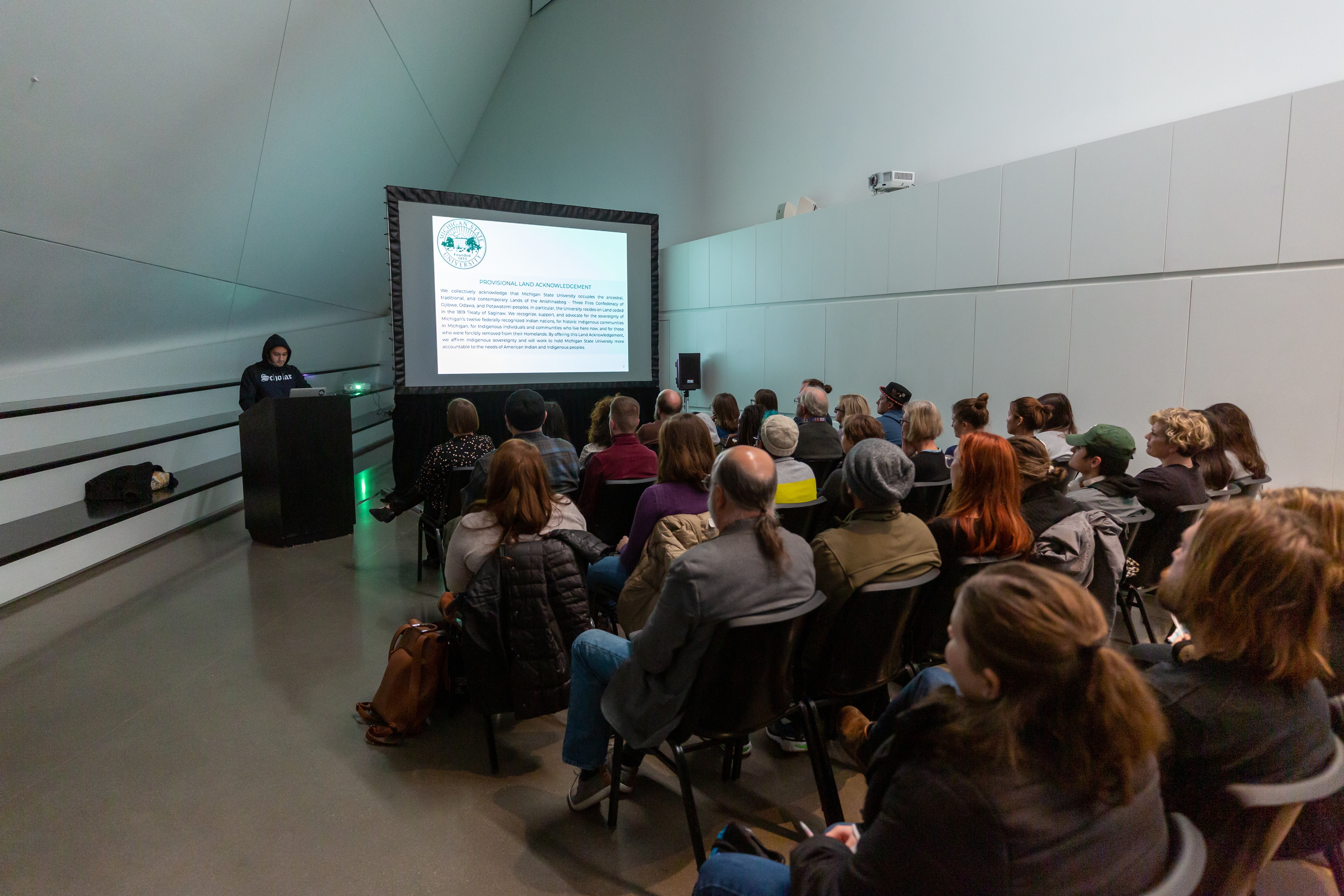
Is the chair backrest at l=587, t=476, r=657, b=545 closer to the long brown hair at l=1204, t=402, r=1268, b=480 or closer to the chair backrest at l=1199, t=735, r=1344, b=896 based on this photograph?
the chair backrest at l=1199, t=735, r=1344, b=896

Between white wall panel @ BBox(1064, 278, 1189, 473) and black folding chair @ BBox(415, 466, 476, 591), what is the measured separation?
3.70 meters

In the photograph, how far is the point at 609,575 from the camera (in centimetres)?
277

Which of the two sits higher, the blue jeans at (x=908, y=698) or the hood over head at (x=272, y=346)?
the hood over head at (x=272, y=346)

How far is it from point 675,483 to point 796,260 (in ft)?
15.9

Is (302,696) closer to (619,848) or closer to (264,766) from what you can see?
(264,766)

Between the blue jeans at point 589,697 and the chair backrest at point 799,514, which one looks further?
the chair backrest at point 799,514

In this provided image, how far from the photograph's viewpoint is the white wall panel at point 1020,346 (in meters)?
4.62

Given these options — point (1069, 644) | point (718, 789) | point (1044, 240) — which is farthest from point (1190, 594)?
point (1044, 240)

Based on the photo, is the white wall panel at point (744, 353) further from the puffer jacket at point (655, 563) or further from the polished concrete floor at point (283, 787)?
the puffer jacket at point (655, 563)

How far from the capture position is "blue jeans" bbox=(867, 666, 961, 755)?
1417mm

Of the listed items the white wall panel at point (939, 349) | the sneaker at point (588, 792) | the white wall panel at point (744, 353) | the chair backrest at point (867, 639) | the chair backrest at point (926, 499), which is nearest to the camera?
the chair backrest at point (867, 639)

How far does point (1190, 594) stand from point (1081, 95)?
4861mm

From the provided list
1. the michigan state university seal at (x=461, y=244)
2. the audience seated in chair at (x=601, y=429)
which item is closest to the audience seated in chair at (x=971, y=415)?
the audience seated in chair at (x=601, y=429)

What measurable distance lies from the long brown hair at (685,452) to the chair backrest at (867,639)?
810 mm
